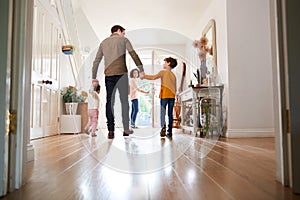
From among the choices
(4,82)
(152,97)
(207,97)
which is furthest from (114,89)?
(152,97)

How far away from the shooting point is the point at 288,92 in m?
1.04

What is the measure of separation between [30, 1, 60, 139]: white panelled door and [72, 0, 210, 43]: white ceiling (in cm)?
94

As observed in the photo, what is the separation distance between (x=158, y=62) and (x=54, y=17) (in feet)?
11.8

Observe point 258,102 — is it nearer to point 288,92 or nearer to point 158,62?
point 288,92

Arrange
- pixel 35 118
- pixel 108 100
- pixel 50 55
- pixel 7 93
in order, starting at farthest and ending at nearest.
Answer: pixel 50 55 < pixel 35 118 < pixel 108 100 < pixel 7 93

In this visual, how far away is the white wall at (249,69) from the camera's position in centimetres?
378

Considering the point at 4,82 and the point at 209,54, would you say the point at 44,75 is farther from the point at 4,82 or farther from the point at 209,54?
the point at 4,82

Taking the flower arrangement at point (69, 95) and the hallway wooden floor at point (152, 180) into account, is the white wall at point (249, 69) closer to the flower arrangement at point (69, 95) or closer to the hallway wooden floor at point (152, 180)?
the hallway wooden floor at point (152, 180)

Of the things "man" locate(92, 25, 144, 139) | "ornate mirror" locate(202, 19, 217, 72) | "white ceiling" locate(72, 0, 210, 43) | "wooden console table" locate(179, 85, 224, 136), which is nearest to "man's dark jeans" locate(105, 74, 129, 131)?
"man" locate(92, 25, 144, 139)

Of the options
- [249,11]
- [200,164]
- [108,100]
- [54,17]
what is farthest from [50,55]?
[200,164]

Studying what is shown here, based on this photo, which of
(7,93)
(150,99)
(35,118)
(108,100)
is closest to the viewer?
(7,93)

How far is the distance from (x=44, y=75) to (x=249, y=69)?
2.84 metres

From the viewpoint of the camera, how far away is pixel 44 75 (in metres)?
3.88

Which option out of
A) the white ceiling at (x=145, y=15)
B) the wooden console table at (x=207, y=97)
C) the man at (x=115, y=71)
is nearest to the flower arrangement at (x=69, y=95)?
the white ceiling at (x=145, y=15)
